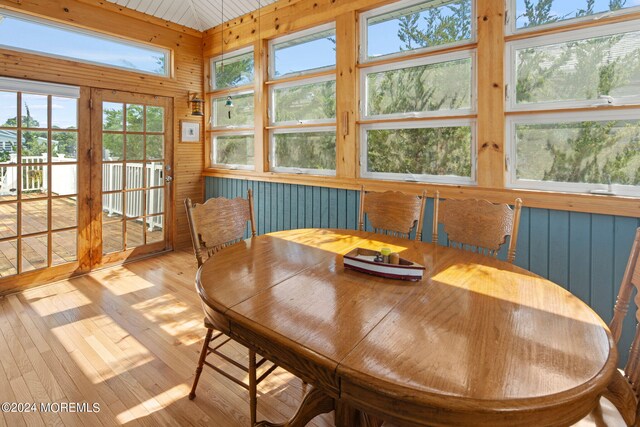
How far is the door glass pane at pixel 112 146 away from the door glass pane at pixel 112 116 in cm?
8

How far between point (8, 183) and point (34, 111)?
692mm

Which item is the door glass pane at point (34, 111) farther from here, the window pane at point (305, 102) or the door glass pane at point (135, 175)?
the window pane at point (305, 102)

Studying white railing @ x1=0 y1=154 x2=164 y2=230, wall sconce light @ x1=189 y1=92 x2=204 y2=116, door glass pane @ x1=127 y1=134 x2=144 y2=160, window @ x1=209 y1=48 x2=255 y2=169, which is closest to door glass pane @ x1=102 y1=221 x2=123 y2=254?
white railing @ x1=0 y1=154 x2=164 y2=230

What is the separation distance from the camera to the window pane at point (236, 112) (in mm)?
4367

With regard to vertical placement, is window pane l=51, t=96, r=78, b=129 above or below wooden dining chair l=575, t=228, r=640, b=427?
above

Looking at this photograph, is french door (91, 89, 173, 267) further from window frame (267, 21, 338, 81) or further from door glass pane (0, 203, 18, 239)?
window frame (267, 21, 338, 81)

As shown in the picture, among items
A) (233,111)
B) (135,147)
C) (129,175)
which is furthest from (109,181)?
(233,111)

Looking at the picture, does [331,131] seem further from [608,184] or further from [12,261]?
[12,261]

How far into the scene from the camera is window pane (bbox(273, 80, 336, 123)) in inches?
141

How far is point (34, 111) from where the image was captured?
3.38m

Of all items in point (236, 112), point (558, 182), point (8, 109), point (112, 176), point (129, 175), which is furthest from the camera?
point (236, 112)

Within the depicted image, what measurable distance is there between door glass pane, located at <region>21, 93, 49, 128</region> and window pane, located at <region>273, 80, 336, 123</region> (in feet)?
7.15

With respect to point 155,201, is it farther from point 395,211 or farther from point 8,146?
point 395,211

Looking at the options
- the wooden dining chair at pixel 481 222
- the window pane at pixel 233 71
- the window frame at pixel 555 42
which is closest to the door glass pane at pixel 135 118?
the window pane at pixel 233 71
